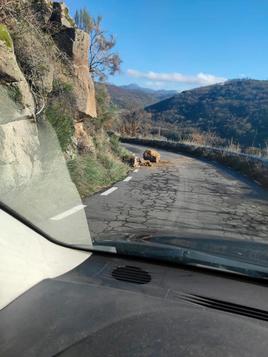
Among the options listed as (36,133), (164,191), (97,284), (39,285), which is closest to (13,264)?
(39,285)

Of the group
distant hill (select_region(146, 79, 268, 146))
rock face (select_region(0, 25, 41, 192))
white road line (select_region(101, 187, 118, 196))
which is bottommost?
distant hill (select_region(146, 79, 268, 146))

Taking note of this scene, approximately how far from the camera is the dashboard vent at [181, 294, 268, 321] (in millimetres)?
2174

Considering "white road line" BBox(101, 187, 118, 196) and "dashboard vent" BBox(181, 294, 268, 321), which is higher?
"dashboard vent" BBox(181, 294, 268, 321)

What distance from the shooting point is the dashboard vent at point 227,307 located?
2174 mm

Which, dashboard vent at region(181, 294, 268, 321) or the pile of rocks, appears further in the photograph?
the pile of rocks

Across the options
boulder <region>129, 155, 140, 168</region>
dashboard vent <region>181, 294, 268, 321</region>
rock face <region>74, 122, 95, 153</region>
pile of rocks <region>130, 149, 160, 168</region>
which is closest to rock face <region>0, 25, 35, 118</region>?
rock face <region>74, 122, 95, 153</region>

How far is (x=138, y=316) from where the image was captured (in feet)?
6.95

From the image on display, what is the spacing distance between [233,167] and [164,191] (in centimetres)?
1303

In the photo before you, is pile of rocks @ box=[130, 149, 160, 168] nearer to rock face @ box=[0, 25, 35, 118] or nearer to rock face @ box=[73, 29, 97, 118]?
rock face @ box=[73, 29, 97, 118]

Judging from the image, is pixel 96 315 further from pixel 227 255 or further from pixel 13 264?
pixel 227 255

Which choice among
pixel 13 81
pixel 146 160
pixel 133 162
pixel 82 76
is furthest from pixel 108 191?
pixel 146 160

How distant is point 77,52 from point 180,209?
9.00 meters

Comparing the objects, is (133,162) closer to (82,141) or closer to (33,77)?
(82,141)

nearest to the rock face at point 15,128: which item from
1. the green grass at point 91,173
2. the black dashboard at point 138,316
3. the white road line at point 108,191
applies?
the green grass at point 91,173
